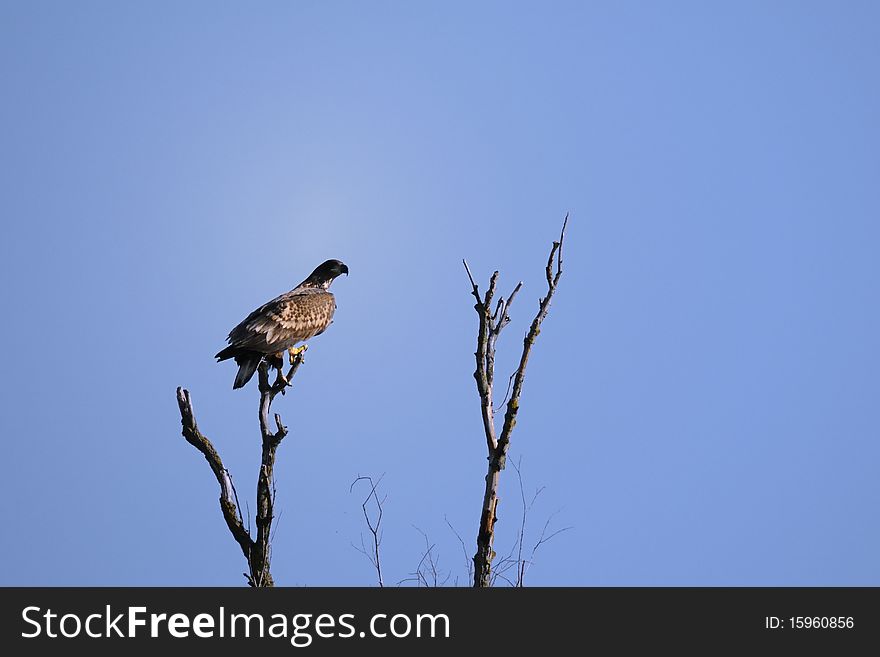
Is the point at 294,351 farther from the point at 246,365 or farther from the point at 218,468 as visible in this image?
the point at 218,468

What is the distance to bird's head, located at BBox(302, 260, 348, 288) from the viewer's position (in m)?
16.3

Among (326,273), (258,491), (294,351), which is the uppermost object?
(326,273)

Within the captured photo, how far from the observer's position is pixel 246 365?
13031mm

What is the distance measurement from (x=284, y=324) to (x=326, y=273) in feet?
8.38

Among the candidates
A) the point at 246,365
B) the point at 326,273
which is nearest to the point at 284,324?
the point at 246,365

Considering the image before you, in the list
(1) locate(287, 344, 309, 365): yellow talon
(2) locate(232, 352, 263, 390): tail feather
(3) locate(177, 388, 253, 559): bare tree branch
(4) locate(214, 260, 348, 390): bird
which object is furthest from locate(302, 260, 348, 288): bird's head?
(3) locate(177, 388, 253, 559): bare tree branch

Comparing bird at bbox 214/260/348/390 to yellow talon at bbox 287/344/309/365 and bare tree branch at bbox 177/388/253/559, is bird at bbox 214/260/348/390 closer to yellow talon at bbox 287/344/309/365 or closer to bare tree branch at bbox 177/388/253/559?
yellow talon at bbox 287/344/309/365

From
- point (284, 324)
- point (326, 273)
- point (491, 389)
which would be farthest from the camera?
point (326, 273)

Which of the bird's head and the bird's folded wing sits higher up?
the bird's head

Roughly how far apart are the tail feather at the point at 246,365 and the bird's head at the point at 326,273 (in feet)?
10.9

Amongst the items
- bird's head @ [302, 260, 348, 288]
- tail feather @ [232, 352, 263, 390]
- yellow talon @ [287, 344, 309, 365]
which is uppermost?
bird's head @ [302, 260, 348, 288]

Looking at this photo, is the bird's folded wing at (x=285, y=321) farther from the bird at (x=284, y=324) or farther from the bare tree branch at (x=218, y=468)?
the bare tree branch at (x=218, y=468)
